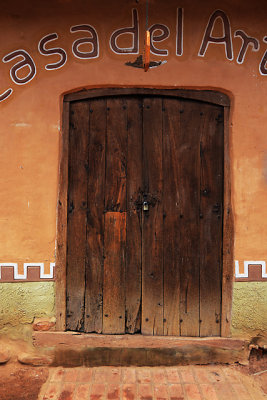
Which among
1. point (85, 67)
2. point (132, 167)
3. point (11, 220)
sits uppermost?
point (85, 67)

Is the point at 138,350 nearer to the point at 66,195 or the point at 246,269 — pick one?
the point at 246,269

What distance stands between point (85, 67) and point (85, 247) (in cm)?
157

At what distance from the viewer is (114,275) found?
10.9 ft

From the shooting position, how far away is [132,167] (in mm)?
3359

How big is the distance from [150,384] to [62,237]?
138 centimetres

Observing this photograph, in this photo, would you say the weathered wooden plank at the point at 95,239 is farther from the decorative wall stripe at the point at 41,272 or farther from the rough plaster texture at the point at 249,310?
the rough plaster texture at the point at 249,310

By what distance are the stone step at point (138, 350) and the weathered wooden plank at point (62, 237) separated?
0.16m

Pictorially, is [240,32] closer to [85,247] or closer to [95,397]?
[85,247]

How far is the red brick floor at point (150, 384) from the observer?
2771 millimetres

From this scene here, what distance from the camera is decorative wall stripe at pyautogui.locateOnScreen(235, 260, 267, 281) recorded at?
3.26 m

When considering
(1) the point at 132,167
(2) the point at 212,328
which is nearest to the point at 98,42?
(1) the point at 132,167

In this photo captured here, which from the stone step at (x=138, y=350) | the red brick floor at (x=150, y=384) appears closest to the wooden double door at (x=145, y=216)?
the stone step at (x=138, y=350)

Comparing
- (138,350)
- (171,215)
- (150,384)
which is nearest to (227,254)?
(171,215)

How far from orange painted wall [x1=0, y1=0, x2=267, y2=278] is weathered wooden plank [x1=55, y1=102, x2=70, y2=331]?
0.05 metres
